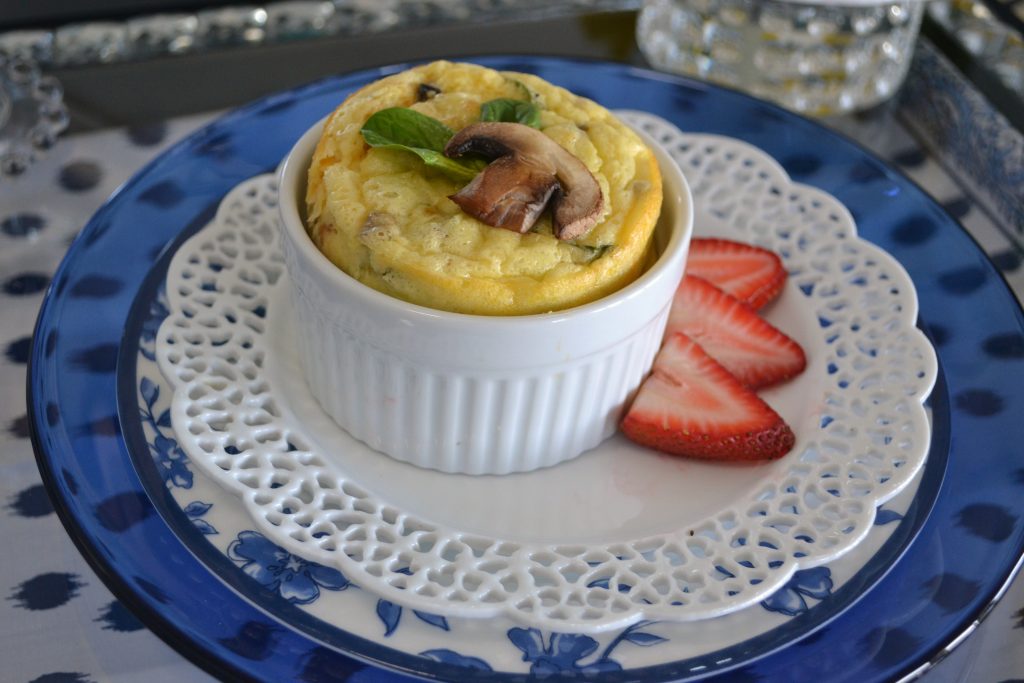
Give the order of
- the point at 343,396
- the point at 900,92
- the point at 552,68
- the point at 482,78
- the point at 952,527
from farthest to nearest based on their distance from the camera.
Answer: the point at 900,92
the point at 552,68
the point at 482,78
the point at 343,396
the point at 952,527

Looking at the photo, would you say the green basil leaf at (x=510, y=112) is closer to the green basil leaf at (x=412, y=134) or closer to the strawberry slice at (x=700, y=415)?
the green basil leaf at (x=412, y=134)

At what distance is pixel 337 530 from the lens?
155 cm

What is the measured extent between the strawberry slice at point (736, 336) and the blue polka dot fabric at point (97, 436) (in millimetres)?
304

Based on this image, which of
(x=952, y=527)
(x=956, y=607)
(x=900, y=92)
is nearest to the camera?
(x=956, y=607)

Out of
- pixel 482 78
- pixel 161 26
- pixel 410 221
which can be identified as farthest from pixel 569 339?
pixel 161 26

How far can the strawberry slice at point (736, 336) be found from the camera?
1.92 meters

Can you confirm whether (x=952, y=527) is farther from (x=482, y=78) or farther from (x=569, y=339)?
(x=482, y=78)

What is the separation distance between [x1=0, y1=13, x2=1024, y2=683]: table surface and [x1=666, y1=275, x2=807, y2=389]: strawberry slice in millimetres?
545

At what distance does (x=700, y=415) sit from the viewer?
1789 millimetres

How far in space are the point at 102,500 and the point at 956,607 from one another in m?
1.27

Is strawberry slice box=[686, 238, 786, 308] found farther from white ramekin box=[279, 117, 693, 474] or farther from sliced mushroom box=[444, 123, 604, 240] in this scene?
sliced mushroom box=[444, 123, 604, 240]

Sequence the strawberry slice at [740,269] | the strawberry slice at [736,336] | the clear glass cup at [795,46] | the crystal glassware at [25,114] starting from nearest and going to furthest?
the strawberry slice at [736,336]
the strawberry slice at [740,269]
the crystal glassware at [25,114]
the clear glass cup at [795,46]

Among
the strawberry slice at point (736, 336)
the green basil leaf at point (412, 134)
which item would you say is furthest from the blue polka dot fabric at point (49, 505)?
the strawberry slice at point (736, 336)

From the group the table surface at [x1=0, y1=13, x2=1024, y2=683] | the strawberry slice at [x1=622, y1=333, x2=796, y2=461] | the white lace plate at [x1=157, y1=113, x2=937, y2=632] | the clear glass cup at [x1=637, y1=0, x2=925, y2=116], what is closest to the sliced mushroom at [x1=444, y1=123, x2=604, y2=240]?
the strawberry slice at [x1=622, y1=333, x2=796, y2=461]
